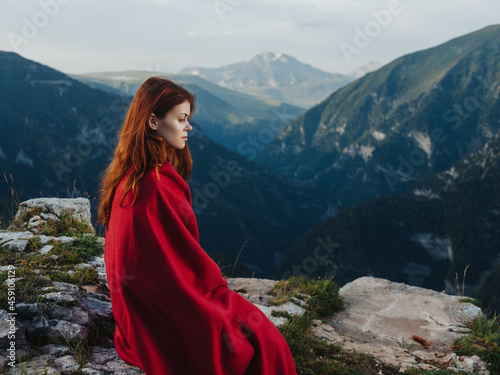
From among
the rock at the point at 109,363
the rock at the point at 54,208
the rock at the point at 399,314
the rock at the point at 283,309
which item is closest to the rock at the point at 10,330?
the rock at the point at 109,363

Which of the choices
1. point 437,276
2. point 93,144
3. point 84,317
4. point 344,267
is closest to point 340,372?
point 84,317

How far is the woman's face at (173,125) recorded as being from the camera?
370 cm

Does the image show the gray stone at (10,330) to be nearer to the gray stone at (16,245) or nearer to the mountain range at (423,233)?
the gray stone at (16,245)

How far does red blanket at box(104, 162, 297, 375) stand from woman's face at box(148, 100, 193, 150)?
0.37 metres

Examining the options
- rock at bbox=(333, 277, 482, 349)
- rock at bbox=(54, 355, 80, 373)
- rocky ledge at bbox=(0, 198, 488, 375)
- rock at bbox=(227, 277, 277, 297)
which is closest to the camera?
rock at bbox=(54, 355, 80, 373)

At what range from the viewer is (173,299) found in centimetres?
336

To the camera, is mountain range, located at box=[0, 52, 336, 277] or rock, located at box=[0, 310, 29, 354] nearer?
rock, located at box=[0, 310, 29, 354]

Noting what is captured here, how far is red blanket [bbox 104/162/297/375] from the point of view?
332 cm

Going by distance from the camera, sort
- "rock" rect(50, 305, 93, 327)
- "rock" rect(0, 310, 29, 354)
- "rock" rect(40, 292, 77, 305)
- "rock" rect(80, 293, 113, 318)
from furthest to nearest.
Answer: "rock" rect(80, 293, 113, 318)
"rock" rect(40, 292, 77, 305)
"rock" rect(50, 305, 93, 327)
"rock" rect(0, 310, 29, 354)

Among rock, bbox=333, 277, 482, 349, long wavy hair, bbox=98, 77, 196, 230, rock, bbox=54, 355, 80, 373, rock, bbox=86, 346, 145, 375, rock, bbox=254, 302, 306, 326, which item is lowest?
rock, bbox=333, 277, 482, 349

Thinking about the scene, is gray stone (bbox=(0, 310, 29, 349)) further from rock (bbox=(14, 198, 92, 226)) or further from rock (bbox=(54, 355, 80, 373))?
rock (bbox=(14, 198, 92, 226))

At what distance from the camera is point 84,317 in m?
4.77

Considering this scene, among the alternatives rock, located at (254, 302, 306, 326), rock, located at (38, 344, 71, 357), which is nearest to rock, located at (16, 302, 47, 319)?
rock, located at (38, 344, 71, 357)

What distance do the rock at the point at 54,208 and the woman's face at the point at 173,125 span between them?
18.3ft
